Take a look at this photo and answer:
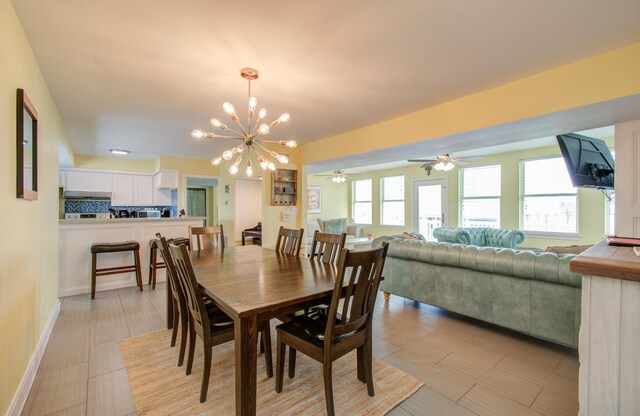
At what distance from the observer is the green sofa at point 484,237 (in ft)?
15.9

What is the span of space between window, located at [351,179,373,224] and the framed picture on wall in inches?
48.6

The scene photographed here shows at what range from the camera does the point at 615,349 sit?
42.3 inches

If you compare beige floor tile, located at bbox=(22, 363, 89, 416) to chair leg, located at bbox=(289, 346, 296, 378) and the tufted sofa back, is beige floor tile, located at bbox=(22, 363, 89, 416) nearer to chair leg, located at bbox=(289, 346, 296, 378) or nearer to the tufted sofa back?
chair leg, located at bbox=(289, 346, 296, 378)

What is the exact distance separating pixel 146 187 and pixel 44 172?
434 centimetres

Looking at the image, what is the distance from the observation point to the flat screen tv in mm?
2955

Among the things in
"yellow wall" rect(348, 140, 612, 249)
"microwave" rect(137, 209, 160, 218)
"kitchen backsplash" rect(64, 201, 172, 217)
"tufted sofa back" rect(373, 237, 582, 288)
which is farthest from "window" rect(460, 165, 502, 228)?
"kitchen backsplash" rect(64, 201, 172, 217)

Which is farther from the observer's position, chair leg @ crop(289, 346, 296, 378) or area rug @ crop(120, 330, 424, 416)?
chair leg @ crop(289, 346, 296, 378)

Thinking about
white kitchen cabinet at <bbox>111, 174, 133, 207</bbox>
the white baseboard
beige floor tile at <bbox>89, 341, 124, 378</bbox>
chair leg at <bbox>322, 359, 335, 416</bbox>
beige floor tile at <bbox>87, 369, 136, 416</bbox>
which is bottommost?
beige floor tile at <bbox>87, 369, 136, 416</bbox>

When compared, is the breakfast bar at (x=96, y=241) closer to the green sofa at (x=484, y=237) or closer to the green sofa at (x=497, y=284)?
the green sofa at (x=497, y=284)

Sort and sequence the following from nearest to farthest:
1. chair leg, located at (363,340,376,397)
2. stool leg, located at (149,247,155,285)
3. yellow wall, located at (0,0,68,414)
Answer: yellow wall, located at (0,0,68,414) → chair leg, located at (363,340,376,397) → stool leg, located at (149,247,155,285)

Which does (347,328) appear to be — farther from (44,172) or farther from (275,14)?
(44,172)

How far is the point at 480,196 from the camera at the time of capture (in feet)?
20.9

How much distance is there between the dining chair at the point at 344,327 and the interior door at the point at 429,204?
19.2 ft

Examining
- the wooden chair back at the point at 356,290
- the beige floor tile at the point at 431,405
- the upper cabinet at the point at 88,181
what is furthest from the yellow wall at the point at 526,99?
the upper cabinet at the point at 88,181
